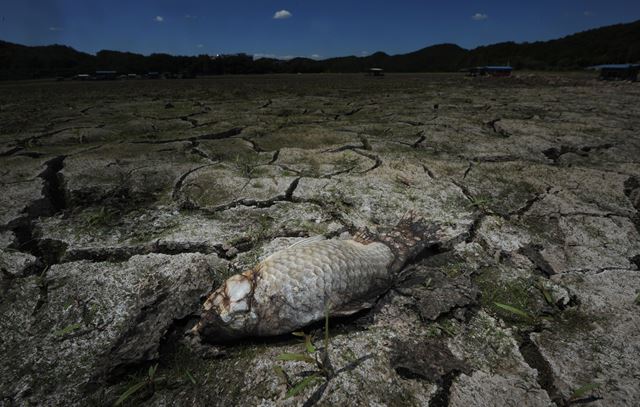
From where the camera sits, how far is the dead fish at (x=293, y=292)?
0.95 meters

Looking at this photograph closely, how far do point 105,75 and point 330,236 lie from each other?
15368mm

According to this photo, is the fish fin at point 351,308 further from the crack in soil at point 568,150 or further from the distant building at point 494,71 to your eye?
the distant building at point 494,71

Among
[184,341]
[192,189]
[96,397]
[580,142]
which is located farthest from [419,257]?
[580,142]

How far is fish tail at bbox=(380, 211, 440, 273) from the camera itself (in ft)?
4.34

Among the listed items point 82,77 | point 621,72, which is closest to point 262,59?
point 82,77

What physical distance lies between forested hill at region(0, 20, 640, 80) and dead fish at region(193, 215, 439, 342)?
15507mm

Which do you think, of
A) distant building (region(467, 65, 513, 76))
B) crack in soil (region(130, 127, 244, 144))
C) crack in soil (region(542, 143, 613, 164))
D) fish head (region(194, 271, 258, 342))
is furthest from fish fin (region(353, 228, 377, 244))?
distant building (region(467, 65, 513, 76))

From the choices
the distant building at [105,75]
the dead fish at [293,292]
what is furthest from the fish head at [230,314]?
the distant building at [105,75]

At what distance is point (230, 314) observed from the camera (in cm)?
94

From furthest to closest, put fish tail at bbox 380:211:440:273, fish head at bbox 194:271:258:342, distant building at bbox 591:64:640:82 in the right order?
distant building at bbox 591:64:640:82
fish tail at bbox 380:211:440:273
fish head at bbox 194:271:258:342

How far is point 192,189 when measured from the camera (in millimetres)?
2076

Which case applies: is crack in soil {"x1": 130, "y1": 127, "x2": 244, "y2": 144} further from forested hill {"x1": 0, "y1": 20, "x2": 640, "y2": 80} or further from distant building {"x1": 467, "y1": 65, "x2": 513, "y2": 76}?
distant building {"x1": 467, "y1": 65, "x2": 513, "y2": 76}

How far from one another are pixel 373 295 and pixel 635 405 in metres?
0.68

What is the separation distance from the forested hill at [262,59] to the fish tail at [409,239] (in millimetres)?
15226
